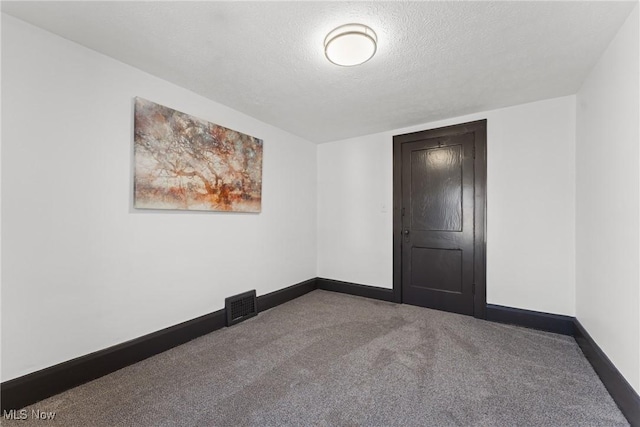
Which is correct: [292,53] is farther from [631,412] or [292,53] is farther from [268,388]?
[631,412]

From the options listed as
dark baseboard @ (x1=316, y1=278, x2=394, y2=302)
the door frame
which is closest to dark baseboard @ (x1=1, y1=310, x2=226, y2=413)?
dark baseboard @ (x1=316, y1=278, x2=394, y2=302)

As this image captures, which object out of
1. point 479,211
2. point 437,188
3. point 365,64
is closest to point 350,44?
point 365,64

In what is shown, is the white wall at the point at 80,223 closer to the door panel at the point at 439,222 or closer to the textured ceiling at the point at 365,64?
the textured ceiling at the point at 365,64

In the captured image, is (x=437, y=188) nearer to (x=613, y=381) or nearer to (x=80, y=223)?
(x=613, y=381)

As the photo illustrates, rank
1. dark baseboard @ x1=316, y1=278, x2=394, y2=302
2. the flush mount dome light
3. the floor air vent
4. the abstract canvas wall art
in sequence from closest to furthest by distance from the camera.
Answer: the flush mount dome light → the abstract canvas wall art → the floor air vent → dark baseboard @ x1=316, y1=278, x2=394, y2=302

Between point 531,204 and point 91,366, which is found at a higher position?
point 531,204

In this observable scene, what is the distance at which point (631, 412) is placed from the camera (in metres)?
1.49

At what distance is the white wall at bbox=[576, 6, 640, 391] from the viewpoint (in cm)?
155

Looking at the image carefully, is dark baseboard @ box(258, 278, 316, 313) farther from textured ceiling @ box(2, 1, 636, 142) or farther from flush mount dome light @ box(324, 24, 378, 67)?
flush mount dome light @ box(324, 24, 378, 67)

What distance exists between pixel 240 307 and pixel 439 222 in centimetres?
265

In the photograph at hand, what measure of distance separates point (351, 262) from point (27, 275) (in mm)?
3434

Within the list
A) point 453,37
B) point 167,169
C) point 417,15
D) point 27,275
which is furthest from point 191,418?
point 453,37

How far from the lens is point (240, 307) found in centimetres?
308

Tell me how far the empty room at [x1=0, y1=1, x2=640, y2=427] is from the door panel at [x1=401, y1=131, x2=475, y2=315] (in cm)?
3
